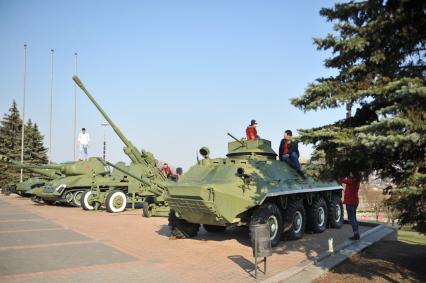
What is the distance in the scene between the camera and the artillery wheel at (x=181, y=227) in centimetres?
1138

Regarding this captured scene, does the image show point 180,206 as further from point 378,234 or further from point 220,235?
point 378,234

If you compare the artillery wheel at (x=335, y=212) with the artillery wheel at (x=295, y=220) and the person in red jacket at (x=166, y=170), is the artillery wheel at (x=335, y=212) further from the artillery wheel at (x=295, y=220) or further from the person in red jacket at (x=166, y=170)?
the person in red jacket at (x=166, y=170)

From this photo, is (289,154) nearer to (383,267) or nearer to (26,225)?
(383,267)

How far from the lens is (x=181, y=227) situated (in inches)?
448

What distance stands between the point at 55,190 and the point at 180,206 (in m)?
12.3

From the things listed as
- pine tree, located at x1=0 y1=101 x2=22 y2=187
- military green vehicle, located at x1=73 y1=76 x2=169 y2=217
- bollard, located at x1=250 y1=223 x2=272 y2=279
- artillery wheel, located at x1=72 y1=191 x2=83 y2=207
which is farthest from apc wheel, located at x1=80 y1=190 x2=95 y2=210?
pine tree, located at x1=0 y1=101 x2=22 y2=187

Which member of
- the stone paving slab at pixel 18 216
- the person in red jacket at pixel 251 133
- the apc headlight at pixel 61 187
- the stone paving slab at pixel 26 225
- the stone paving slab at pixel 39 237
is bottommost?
the stone paving slab at pixel 39 237

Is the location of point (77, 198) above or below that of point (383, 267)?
above

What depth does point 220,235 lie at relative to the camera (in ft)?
39.8

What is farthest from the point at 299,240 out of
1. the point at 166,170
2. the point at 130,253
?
the point at 166,170

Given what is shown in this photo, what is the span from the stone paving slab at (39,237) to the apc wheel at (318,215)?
247 inches

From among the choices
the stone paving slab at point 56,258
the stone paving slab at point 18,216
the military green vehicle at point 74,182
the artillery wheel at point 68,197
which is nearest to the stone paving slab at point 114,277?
the stone paving slab at point 56,258

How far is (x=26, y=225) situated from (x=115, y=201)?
492 centimetres

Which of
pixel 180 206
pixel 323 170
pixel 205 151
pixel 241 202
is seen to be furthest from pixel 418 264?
pixel 205 151
